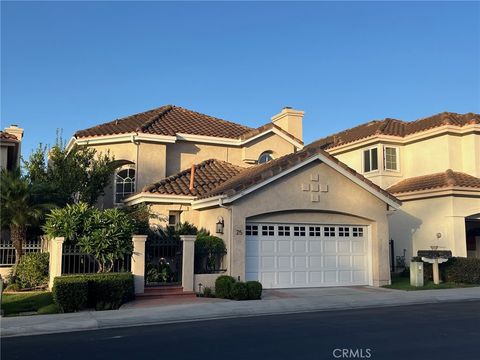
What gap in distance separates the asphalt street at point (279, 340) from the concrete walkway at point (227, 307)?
0.69 metres

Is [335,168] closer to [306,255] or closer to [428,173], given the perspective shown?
[306,255]

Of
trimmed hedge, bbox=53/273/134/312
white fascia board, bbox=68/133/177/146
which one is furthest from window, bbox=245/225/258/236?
white fascia board, bbox=68/133/177/146

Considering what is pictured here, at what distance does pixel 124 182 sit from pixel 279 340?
15606 millimetres

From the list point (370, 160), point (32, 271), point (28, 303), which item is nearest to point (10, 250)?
point (32, 271)

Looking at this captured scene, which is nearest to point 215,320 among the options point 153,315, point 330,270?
point 153,315

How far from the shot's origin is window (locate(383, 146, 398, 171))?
27531 millimetres

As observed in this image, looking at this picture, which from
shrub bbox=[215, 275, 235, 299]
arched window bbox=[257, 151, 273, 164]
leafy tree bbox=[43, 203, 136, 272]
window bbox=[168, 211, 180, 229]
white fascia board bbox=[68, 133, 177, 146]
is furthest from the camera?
arched window bbox=[257, 151, 273, 164]

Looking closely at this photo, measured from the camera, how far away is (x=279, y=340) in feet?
31.6

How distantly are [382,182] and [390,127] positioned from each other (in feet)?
12.5

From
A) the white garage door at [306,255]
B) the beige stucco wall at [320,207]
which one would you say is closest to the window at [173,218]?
the beige stucco wall at [320,207]

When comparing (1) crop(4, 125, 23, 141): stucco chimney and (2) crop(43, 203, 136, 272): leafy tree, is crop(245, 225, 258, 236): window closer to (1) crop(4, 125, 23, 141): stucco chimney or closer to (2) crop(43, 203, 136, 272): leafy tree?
(2) crop(43, 203, 136, 272): leafy tree

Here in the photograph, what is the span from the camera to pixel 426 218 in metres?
24.5

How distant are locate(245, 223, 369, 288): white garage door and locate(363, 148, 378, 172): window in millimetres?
7813

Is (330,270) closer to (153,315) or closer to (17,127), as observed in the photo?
(153,315)
